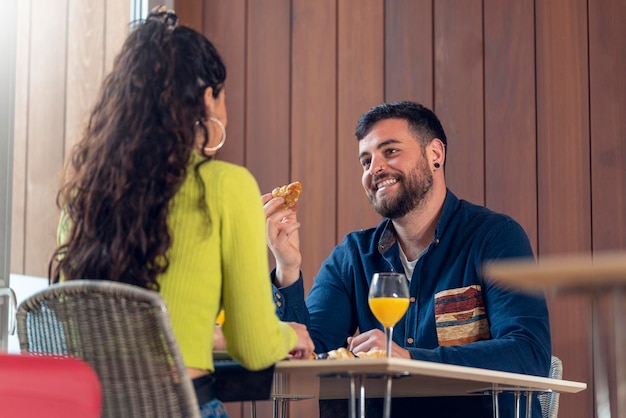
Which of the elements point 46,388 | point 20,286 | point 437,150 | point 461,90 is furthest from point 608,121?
point 46,388

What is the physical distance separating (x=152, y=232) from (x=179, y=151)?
6.9 inches

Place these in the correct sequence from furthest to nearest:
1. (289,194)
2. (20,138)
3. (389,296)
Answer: (20,138), (289,194), (389,296)

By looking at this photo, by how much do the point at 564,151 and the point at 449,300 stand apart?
125cm

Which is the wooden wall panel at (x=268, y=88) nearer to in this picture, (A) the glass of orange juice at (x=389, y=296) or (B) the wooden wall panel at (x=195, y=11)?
(B) the wooden wall panel at (x=195, y=11)

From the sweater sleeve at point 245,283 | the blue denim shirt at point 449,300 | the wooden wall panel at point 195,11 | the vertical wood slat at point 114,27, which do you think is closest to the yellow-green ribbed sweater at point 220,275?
the sweater sleeve at point 245,283

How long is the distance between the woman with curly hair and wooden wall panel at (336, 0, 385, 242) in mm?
2189

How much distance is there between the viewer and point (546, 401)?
310 centimetres

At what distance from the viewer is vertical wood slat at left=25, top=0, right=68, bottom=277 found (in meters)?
3.66

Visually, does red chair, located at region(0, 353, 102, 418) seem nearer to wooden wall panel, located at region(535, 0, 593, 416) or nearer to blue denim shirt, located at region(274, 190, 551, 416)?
blue denim shirt, located at region(274, 190, 551, 416)

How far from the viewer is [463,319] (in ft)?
9.80

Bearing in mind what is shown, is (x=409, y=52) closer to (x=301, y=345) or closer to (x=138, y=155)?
(x=301, y=345)

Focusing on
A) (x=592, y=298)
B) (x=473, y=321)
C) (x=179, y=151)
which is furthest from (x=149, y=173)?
(x=473, y=321)

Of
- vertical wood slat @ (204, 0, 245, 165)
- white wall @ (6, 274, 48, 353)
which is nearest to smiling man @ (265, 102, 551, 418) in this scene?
vertical wood slat @ (204, 0, 245, 165)

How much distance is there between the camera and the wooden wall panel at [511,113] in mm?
4012
